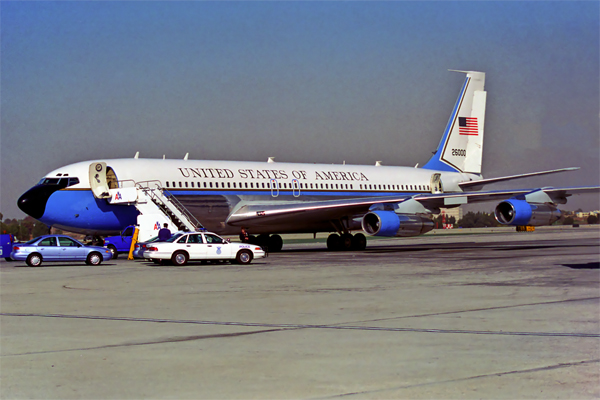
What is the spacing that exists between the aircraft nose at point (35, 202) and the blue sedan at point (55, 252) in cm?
253

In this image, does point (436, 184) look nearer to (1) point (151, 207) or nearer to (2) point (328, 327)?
(1) point (151, 207)

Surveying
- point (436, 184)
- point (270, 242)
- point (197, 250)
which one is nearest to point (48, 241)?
point (197, 250)

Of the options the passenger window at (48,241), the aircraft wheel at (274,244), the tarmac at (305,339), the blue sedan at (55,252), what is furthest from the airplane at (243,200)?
the tarmac at (305,339)

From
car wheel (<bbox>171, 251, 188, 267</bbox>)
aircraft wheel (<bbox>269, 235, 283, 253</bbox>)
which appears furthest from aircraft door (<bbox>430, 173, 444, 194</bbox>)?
car wheel (<bbox>171, 251, 188, 267</bbox>)

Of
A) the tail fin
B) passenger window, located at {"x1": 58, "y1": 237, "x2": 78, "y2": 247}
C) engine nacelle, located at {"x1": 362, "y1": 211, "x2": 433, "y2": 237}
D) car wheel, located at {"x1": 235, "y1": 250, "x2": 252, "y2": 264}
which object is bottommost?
car wheel, located at {"x1": 235, "y1": 250, "x2": 252, "y2": 264}

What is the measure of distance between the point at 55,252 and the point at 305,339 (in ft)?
65.0

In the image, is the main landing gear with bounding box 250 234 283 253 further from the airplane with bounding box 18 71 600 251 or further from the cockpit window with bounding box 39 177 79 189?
the cockpit window with bounding box 39 177 79 189

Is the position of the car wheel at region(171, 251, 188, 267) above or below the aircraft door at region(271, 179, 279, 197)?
below

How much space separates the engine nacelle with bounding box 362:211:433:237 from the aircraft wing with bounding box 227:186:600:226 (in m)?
0.81

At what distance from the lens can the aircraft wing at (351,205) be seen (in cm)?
3219

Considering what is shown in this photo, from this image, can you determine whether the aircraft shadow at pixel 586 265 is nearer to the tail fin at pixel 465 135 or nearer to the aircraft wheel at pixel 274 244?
the aircraft wheel at pixel 274 244

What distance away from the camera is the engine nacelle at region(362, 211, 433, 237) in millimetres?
30688

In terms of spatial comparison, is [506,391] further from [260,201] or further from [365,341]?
[260,201]

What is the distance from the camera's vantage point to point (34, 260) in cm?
2725
